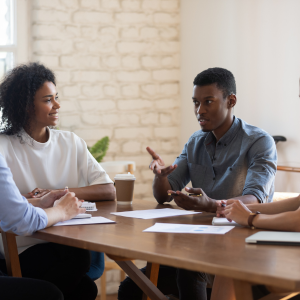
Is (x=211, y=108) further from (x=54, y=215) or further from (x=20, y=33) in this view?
(x=20, y=33)

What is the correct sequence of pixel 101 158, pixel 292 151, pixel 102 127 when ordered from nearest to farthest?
pixel 292 151 → pixel 101 158 → pixel 102 127

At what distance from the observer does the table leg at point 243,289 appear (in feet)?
2.93

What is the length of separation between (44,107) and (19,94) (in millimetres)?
132

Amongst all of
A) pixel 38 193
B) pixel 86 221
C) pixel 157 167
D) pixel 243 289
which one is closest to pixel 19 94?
pixel 38 193

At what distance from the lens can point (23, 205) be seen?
50.9 inches

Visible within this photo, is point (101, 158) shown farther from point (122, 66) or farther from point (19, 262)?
point (19, 262)

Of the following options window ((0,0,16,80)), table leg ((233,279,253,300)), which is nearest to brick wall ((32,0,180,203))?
window ((0,0,16,80))

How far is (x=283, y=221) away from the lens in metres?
1.22

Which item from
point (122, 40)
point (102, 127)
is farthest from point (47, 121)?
point (122, 40)

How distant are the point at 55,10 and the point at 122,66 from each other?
0.72 m

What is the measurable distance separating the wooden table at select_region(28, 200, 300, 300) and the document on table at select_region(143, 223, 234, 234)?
33 millimetres

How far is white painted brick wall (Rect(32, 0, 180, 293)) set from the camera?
11.5 ft

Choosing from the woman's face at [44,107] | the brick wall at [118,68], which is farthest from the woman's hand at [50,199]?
the brick wall at [118,68]

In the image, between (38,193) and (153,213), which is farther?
(38,193)
